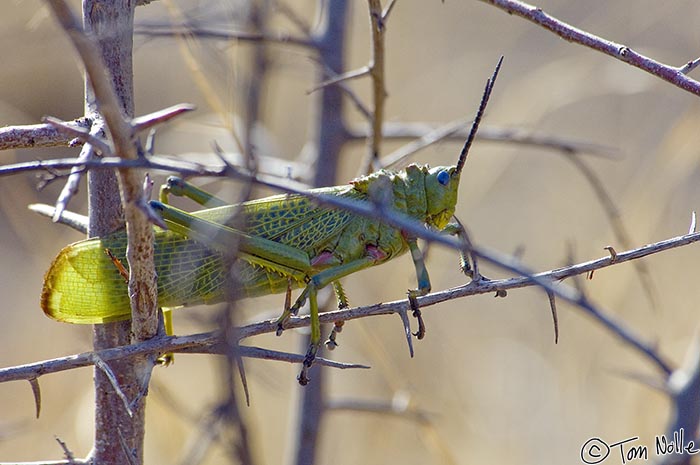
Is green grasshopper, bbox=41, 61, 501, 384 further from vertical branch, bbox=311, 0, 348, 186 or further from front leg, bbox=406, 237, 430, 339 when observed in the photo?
vertical branch, bbox=311, 0, 348, 186

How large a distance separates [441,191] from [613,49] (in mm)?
721

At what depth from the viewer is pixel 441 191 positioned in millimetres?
1790

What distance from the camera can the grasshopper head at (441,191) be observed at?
5.86ft

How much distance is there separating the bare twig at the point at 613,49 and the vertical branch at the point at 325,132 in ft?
3.94

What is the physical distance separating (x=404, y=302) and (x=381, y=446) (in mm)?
2377

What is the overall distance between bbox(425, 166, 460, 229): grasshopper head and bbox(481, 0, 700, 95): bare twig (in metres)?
0.65

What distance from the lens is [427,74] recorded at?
615 centimetres

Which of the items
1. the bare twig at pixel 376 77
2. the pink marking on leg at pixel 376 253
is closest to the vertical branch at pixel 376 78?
the bare twig at pixel 376 77

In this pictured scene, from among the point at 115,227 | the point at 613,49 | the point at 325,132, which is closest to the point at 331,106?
the point at 325,132

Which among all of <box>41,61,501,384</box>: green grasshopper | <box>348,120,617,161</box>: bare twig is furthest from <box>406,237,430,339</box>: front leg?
<box>348,120,617,161</box>: bare twig

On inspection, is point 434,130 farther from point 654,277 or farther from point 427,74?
point 427,74

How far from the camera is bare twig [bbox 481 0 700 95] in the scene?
3.56 feet

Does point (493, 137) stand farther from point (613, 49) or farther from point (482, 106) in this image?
point (613, 49)

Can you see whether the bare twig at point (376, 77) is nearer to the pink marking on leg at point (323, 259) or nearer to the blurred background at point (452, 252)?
the blurred background at point (452, 252)
